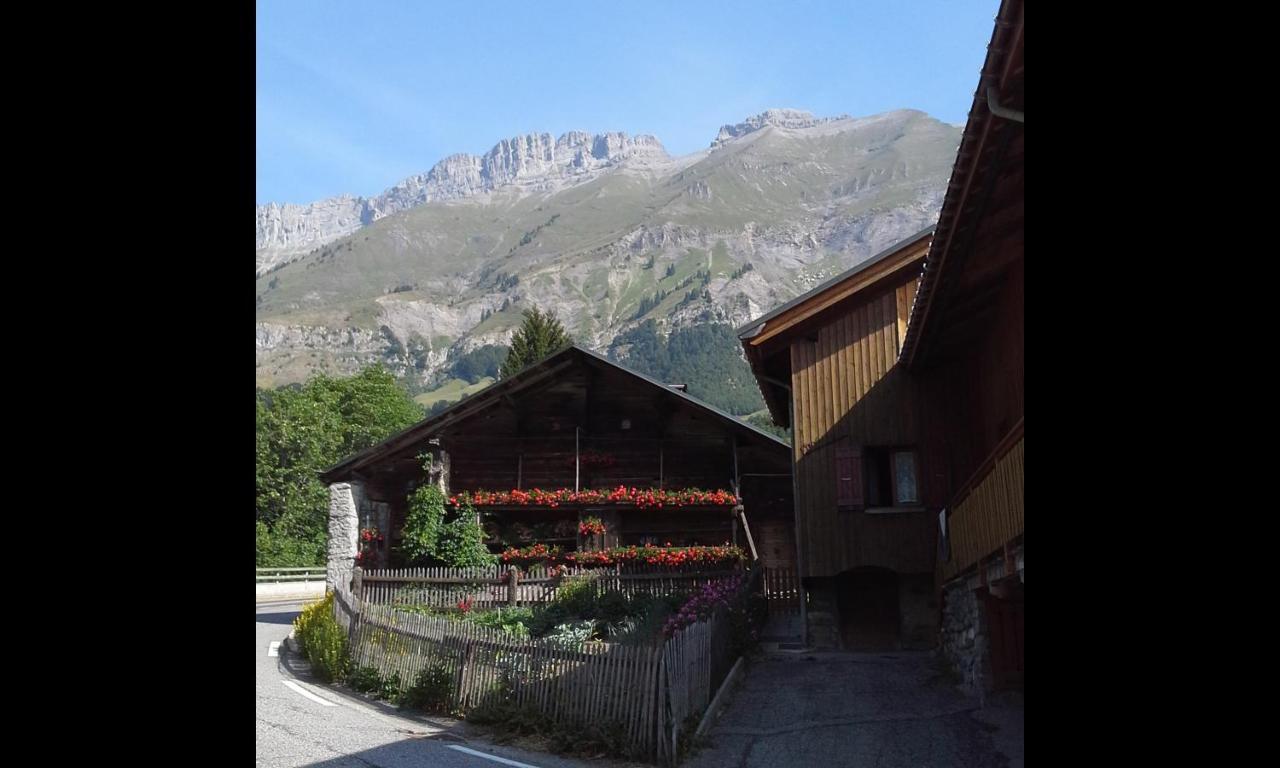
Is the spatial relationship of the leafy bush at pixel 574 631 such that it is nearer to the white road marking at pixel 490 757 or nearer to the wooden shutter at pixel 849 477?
the white road marking at pixel 490 757

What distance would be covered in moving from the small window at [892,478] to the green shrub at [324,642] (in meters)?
9.33

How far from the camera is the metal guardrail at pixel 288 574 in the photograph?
4400 centimetres

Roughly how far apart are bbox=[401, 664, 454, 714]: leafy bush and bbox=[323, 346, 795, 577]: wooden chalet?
30.3 feet

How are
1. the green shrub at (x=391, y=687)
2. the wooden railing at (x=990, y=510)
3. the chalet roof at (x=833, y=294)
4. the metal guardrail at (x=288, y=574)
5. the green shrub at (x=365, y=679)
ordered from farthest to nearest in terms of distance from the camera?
the metal guardrail at (x=288, y=574) → the chalet roof at (x=833, y=294) → the green shrub at (x=365, y=679) → the green shrub at (x=391, y=687) → the wooden railing at (x=990, y=510)

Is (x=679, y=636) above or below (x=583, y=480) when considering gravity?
below

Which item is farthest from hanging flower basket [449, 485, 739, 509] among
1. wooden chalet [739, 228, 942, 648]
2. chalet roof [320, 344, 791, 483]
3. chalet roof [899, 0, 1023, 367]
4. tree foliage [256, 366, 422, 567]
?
tree foliage [256, 366, 422, 567]

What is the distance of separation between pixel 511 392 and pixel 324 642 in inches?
319

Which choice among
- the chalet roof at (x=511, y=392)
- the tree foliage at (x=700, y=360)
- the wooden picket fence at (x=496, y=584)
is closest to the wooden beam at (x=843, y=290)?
the chalet roof at (x=511, y=392)

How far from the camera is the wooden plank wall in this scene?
18453 mm
